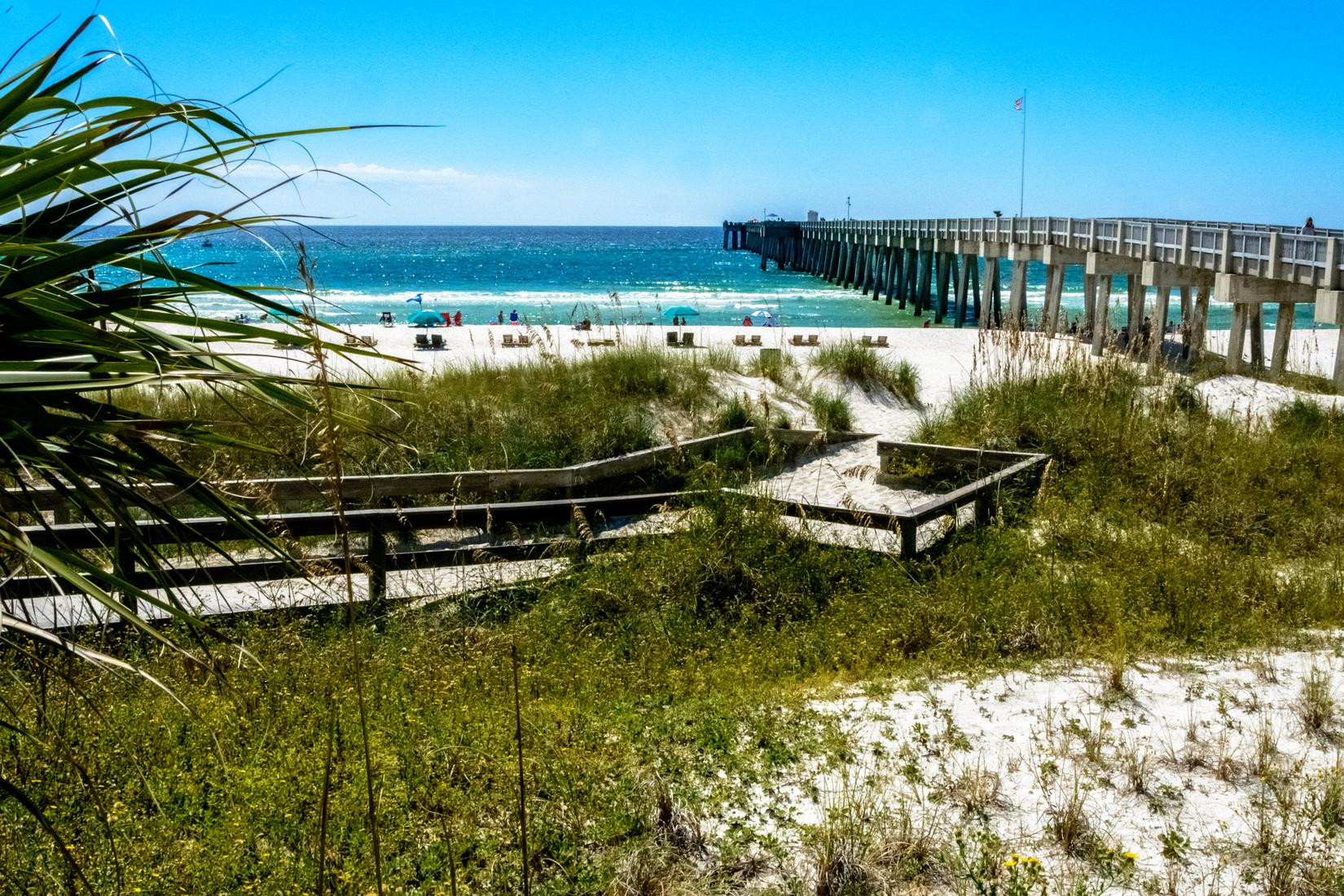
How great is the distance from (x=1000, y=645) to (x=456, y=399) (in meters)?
7.53

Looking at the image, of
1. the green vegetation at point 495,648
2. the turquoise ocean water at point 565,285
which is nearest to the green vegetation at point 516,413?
the green vegetation at point 495,648

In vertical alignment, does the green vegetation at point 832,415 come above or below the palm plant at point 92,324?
below

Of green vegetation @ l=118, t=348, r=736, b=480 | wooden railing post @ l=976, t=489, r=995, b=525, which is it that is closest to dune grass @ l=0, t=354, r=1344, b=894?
wooden railing post @ l=976, t=489, r=995, b=525

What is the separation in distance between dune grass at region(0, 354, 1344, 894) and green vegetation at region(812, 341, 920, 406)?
4.39 meters

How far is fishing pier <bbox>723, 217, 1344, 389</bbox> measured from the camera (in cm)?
1695

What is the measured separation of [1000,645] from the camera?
6434 millimetres

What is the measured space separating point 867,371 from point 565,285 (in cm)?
6226

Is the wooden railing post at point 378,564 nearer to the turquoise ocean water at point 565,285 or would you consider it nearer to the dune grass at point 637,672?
the dune grass at point 637,672

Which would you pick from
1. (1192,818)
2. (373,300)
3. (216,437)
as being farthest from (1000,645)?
(373,300)

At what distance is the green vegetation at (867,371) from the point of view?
15.4 meters

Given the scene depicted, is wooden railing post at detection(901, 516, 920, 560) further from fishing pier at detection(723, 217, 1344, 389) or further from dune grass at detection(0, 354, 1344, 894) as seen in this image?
fishing pier at detection(723, 217, 1344, 389)

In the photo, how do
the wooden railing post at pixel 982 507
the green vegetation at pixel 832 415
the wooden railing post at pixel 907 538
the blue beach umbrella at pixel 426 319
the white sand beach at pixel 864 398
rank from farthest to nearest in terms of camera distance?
1. the blue beach umbrella at pixel 426 319
2. the green vegetation at pixel 832 415
3. the white sand beach at pixel 864 398
4. the wooden railing post at pixel 982 507
5. the wooden railing post at pixel 907 538

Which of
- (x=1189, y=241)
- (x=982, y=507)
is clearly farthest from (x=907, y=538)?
(x=1189, y=241)

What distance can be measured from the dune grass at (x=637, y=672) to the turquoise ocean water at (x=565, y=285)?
2.41 meters
